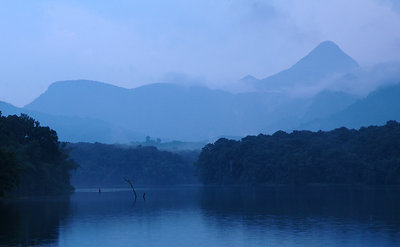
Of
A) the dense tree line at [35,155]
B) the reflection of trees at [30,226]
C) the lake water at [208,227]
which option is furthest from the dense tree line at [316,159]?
the reflection of trees at [30,226]

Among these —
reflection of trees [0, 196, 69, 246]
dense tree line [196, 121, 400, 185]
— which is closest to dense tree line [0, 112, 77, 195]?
reflection of trees [0, 196, 69, 246]

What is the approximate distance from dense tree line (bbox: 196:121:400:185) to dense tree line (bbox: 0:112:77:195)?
66161mm

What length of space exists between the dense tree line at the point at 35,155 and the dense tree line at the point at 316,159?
6616 centimetres

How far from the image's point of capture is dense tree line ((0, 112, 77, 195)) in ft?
351

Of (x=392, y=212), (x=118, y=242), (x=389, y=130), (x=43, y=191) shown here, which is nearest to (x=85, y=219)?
(x=118, y=242)

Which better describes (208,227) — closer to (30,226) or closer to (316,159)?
(30,226)

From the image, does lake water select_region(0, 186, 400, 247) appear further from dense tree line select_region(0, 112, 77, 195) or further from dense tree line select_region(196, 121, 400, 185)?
dense tree line select_region(196, 121, 400, 185)

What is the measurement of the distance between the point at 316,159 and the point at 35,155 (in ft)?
273

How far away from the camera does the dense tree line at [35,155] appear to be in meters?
107

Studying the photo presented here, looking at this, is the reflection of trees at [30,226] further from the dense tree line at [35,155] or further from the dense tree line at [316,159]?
the dense tree line at [316,159]

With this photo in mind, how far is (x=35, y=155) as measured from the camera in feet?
382

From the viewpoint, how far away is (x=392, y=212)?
65.1m

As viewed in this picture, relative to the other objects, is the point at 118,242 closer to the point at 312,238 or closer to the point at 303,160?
the point at 312,238

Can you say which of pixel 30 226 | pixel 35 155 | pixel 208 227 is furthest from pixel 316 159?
pixel 30 226
